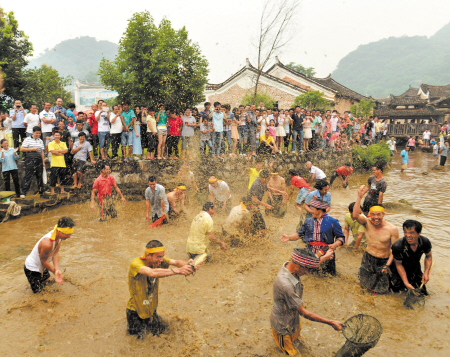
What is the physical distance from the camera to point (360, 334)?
360 centimetres

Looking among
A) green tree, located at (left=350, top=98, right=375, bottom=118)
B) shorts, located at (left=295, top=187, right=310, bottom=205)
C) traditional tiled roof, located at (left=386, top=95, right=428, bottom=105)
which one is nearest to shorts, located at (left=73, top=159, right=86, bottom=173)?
shorts, located at (left=295, top=187, right=310, bottom=205)

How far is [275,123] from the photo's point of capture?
13.6m

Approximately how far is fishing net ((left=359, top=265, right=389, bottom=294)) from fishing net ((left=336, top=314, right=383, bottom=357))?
93.7 inches

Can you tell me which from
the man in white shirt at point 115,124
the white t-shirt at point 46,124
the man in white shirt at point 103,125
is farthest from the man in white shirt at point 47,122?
the man in white shirt at point 115,124

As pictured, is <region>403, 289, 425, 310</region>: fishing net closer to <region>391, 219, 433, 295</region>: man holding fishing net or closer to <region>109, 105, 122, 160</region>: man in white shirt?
<region>391, 219, 433, 295</region>: man holding fishing net

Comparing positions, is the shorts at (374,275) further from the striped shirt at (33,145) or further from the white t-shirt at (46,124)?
the white t-shirt at (46,124)

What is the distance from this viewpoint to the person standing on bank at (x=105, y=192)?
890 centimetres

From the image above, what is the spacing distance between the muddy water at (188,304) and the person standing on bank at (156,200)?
45 cm

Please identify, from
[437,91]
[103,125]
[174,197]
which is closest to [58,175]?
[103,125]

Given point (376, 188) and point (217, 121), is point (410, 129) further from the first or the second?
point (376, 188)

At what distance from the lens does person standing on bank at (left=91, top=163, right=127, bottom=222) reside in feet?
29.2

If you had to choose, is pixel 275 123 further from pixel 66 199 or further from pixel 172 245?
pixel 66 199

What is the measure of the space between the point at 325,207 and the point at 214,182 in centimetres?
367

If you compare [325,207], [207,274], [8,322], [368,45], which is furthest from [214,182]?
[368,45]
